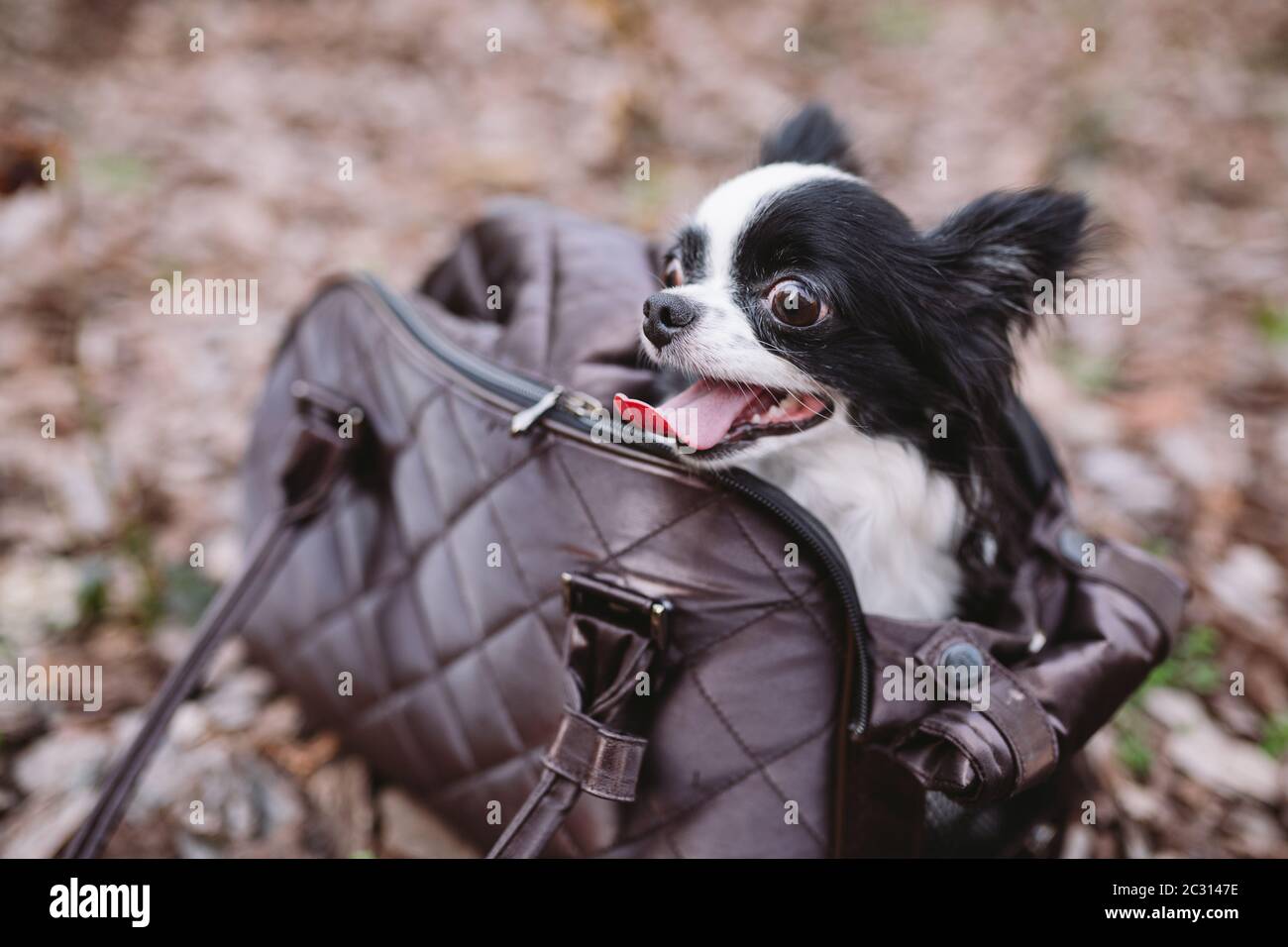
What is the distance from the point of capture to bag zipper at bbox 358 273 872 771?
98 cm

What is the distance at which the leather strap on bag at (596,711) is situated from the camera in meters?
0.97

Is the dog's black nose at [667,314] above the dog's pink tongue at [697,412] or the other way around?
above

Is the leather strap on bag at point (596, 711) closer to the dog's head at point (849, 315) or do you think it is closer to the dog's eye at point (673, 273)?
the dog's head at point (849, 315)

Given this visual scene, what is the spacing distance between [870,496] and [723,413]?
22 cm

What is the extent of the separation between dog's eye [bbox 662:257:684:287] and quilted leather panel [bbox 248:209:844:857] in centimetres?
→ 7

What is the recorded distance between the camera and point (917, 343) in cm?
106

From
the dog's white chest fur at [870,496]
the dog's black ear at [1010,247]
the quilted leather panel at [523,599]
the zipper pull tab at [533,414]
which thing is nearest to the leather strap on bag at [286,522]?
the quilted leather panel at [523,599]

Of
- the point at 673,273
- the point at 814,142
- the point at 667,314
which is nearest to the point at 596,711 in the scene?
the point at 667,314

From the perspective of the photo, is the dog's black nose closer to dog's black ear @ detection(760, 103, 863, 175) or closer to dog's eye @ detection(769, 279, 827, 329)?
dog's eye @ detection(769, 279, 827, 329)

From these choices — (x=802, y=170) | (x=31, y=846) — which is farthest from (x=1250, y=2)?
(x=31, y=846)

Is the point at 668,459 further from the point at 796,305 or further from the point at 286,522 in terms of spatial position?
the point at 286,522

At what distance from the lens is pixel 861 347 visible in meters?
1.05

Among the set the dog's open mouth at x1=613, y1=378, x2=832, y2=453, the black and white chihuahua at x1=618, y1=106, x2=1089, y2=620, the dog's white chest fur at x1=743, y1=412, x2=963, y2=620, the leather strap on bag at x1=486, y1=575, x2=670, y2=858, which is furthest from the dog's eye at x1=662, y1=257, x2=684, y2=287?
the leather strap on bag at x1=486, y1=575, x2=670, y2=858

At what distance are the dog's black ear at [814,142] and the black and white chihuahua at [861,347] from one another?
6.6 inches
